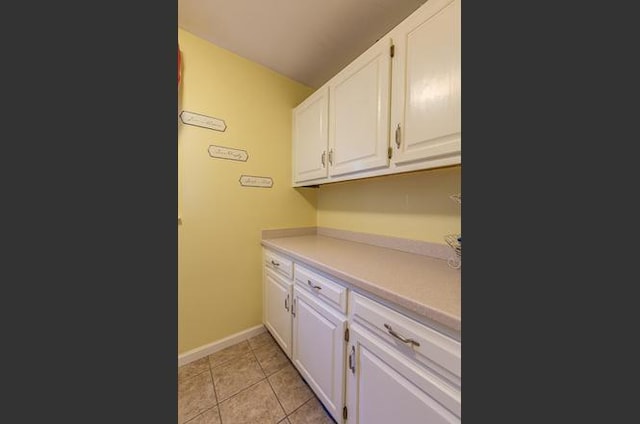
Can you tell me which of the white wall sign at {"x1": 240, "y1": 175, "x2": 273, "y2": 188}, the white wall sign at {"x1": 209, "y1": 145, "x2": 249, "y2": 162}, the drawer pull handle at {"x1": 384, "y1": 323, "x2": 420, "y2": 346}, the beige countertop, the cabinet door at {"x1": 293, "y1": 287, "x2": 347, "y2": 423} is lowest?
the cabinet door at {"x1": 293, "y1": 287, "x2": 347, "y2": 423}

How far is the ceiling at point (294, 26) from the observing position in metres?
1.18

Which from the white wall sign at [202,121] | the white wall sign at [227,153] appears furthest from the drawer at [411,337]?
the white wall sign at [202,121]

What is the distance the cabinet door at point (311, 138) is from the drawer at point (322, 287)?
69 centimetres

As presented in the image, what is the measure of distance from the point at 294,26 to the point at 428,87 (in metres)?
0.98

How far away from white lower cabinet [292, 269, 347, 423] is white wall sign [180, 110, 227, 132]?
1214mm

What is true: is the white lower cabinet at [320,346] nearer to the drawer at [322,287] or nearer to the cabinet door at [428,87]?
the drawer at [322,287]

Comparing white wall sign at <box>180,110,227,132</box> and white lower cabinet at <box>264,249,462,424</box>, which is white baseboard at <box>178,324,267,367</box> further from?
white wall sign at <box>180,110,227,132</box>

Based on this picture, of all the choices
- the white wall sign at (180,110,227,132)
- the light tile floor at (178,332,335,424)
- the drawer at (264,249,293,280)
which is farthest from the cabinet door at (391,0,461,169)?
the light tile floor at (178,332,335,424)

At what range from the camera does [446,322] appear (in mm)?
554

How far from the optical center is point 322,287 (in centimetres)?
103

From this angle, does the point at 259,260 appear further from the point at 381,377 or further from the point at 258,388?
the point at 381,377

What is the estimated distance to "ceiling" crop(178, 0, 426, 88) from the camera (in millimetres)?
1183

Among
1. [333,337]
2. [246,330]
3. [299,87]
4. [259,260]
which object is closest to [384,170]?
[333,337]
